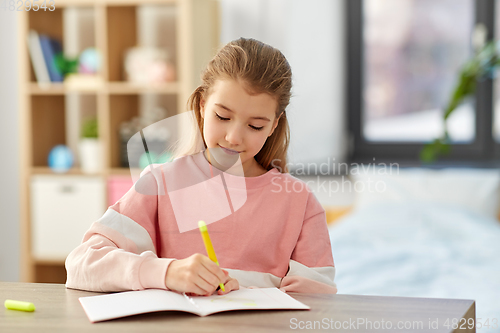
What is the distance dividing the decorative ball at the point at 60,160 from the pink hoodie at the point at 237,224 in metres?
1.98

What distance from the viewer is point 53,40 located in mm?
2840

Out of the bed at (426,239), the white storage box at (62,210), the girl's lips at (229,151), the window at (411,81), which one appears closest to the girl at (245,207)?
the girl's lips at (229,151)

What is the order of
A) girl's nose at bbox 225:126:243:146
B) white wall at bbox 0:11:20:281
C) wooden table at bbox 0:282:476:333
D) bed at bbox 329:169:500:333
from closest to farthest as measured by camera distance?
wooden table at bbox 0:282:476:333
girl's nose at bbox 225:126:243:146
bed at bbox 329:169:500:333
white wall at bbox 0:11:20:281

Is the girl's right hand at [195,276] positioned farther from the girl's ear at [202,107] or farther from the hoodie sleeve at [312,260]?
the girl's ear at [202,107]

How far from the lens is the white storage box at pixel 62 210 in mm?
2693

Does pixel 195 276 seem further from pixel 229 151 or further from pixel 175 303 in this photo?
pixel 229 151

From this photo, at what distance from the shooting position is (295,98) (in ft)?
8.23

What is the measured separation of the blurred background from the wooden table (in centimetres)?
164

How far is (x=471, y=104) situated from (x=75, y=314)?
2.82m

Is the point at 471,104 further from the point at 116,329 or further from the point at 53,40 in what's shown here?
the point at 116,329

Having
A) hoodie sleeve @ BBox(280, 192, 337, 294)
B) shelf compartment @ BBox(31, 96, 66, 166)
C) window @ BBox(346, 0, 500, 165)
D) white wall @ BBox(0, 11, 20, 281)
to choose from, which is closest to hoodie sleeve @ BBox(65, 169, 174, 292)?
hoodie sleeve @ BBox(280, 192, 337, 294)

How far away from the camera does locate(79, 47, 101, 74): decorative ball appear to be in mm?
2725

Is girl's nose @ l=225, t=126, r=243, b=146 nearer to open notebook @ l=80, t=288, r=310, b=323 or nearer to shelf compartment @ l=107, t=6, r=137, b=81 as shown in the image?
open notebook @ l=80, t=288, r=310, b=323

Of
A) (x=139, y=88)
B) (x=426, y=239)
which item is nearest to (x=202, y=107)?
(x=426, y=239)
